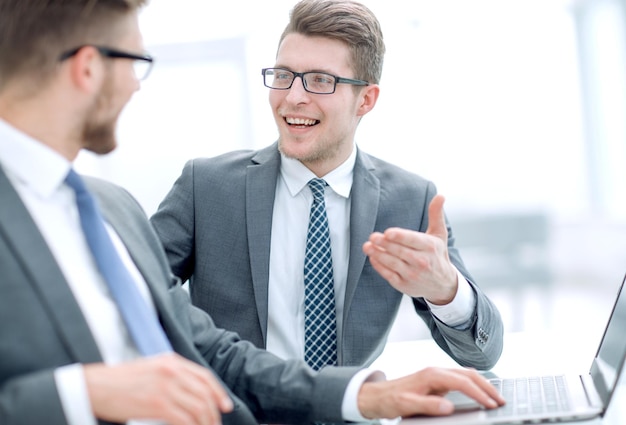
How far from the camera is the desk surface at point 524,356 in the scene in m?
1.81

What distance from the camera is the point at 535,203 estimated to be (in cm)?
611

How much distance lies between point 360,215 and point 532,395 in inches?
32.3

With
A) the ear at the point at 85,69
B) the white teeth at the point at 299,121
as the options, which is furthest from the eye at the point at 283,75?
the ear at the point at 85,69

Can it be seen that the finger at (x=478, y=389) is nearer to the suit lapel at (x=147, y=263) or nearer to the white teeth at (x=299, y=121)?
the suit lapel at (x=147, y=263)

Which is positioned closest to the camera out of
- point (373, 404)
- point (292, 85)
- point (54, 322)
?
point (54, 322)

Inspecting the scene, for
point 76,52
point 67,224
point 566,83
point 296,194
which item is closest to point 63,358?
point 67,224

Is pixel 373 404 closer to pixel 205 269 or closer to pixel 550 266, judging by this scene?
pixel 205 269

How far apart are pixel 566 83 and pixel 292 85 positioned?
14.5 feet

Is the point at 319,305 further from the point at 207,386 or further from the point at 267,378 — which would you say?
the point at 207,386

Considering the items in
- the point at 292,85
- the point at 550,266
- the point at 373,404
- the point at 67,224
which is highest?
the point at 292,85

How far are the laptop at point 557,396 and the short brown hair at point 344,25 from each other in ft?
3.45

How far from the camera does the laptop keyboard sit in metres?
1.20

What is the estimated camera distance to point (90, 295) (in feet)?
3.72

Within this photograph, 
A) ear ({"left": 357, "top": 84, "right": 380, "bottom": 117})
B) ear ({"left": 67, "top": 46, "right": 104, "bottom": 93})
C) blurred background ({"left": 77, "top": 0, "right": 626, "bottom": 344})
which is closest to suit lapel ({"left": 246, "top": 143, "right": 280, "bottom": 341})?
ear ({"left": 357, "top": 84, "right": 380, "bottom": 117})
